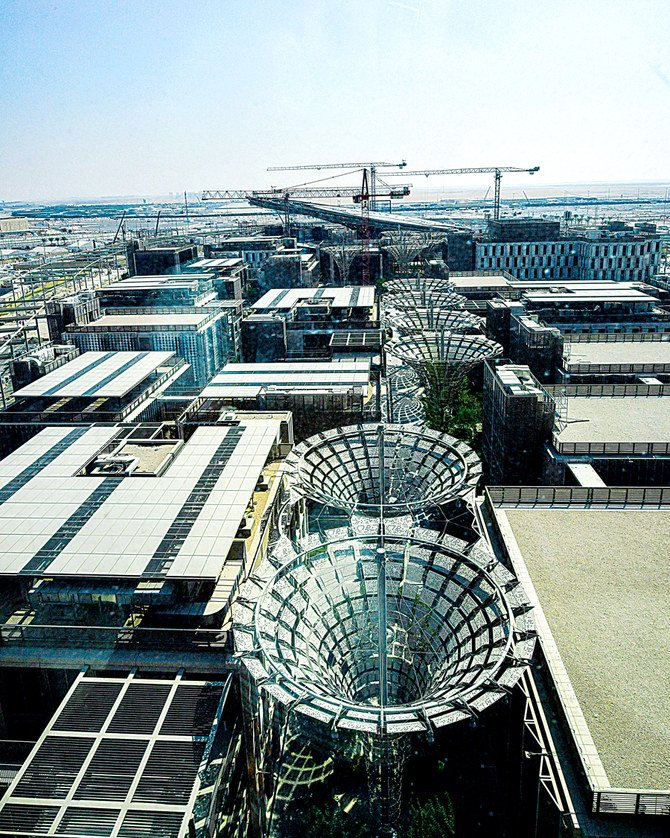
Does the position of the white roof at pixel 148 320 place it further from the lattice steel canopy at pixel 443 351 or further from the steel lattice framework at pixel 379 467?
the steel lattice framework at pixel 379 467

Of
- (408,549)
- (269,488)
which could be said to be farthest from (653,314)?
(408,549)

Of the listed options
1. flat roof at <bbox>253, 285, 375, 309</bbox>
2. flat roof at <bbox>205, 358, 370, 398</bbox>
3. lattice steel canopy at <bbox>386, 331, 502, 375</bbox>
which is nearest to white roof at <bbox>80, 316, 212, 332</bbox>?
flat roof at <bbox>253, 285, 375, 309</bbox>

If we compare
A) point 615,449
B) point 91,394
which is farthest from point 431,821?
point 91,394

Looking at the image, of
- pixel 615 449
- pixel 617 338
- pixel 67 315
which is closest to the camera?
pixel 615 449

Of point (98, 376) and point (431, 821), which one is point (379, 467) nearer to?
point (431, 821)

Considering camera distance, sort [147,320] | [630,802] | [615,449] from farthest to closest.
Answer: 1. [147,320]
2. [615,449]
3. [630,802]
